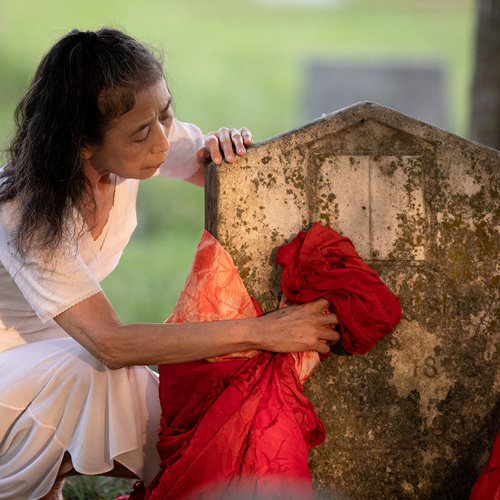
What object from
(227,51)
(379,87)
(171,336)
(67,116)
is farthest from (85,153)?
(227,51)

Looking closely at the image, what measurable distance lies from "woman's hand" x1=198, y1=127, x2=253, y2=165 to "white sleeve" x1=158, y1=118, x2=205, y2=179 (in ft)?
0.57

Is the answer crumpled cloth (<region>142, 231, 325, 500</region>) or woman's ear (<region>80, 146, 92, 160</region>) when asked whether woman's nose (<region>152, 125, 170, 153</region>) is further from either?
crumpled cloth (<region>142, 231, 325, 500</region>)

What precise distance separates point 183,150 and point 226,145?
0.34 meters

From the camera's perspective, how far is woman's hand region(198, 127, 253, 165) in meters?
2.51

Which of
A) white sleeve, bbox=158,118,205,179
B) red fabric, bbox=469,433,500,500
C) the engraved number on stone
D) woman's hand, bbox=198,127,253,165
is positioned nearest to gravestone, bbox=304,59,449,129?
white sleeve, bbox=158,118,205,179

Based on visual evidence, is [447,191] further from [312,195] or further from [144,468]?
[144,468]

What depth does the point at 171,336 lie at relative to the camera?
226cm

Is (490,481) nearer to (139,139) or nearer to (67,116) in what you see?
(139,139)

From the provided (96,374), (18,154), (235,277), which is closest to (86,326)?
(96,374)

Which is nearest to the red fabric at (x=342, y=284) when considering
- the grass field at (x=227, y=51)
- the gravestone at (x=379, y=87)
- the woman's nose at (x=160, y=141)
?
the woman's nose at (x=160, y=141)

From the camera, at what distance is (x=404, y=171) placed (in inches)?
101

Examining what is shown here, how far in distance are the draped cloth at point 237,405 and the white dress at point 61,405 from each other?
19 cm

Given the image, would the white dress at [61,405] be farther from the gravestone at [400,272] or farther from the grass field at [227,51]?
the grass field at [227,51]

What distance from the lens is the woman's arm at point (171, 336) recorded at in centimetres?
226
